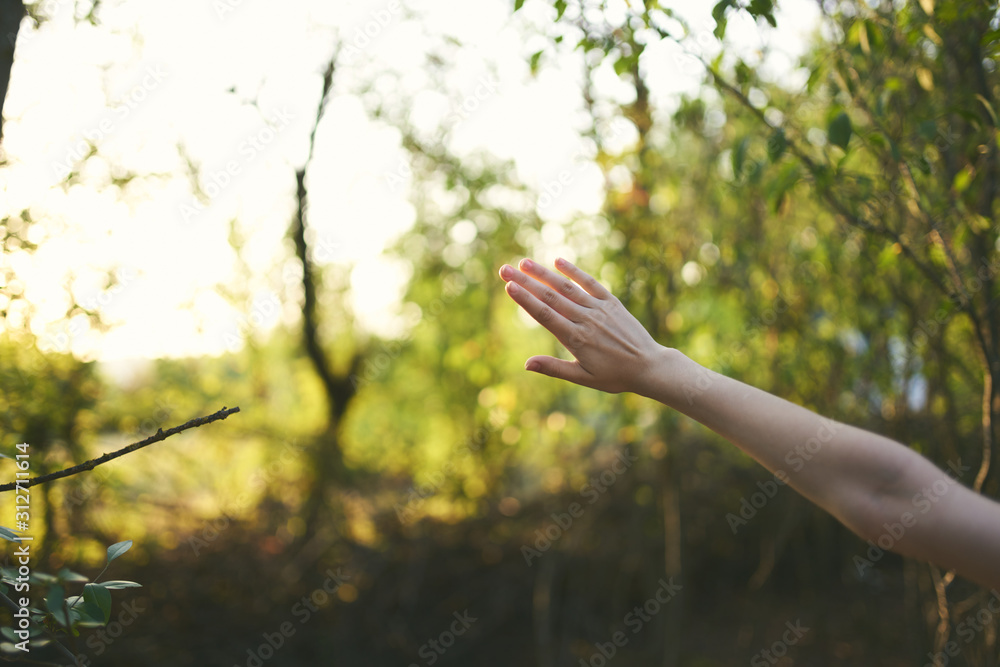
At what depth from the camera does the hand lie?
1.10 metres

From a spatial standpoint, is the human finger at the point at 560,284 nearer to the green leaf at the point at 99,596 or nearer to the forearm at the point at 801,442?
the forearm at the point at 801,442

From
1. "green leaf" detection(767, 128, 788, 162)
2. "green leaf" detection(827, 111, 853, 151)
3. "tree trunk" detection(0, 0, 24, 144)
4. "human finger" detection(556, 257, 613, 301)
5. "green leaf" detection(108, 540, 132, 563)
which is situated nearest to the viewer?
"green leaf" detection(108, 540, 132, 563)

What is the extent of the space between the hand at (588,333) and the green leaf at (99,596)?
806mm

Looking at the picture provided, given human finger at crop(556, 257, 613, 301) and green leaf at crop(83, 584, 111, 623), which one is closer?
green leaf at crop(83, 584, 111, 623)

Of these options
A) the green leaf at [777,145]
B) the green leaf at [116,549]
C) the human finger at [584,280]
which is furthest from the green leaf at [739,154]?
the green leaf at [116,549]

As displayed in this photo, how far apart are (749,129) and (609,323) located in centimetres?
291

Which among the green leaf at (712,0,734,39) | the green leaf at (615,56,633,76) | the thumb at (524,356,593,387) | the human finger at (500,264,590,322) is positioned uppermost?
the green leaf at (712,0,734,39)

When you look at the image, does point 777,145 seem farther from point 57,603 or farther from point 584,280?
point 57,603

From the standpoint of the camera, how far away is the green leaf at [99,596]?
90 centimetres

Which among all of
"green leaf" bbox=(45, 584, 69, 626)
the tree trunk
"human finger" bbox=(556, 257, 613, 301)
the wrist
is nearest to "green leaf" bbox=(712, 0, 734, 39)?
"human finger" bbox=(556, 257, 613, 301)

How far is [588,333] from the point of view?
1.12 meters

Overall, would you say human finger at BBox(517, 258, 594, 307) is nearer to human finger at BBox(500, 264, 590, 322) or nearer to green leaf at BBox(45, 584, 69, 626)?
human finger at BBox(500, 264, 590, 322)

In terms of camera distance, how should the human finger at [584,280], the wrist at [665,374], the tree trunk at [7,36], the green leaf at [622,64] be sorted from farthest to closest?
the green leaf at [622,64] < the tree trunk at [7,36] < the human finger at [584,280] < the wrist at [665,374]

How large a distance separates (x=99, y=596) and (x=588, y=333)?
3.06 feet
